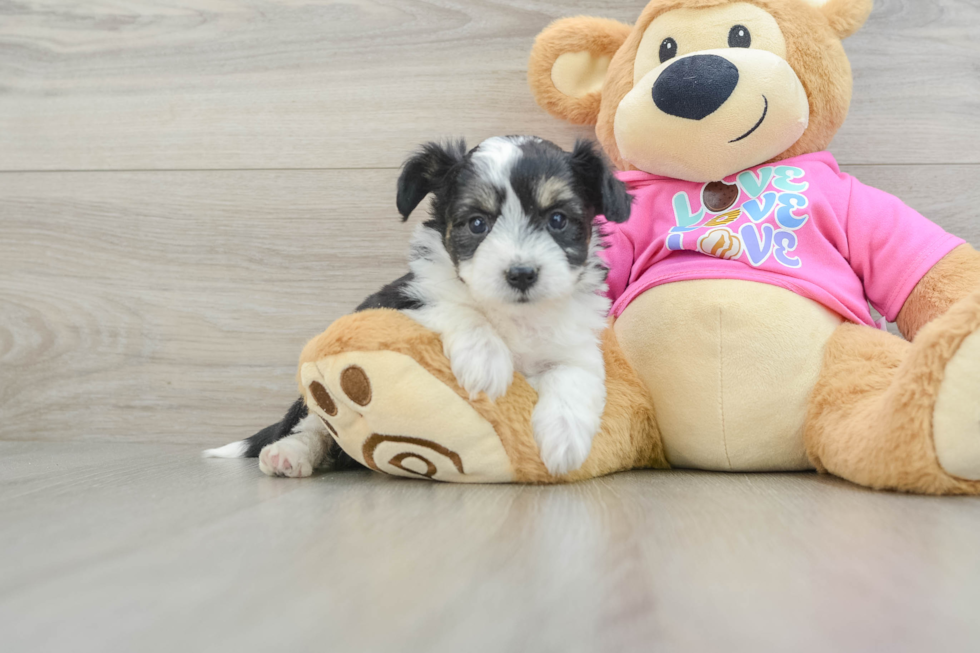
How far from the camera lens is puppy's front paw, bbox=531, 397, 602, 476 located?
1.25 m

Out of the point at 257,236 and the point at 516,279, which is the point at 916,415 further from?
the point at 257,236

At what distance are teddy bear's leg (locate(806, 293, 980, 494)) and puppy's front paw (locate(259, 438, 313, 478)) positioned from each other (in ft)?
3.37

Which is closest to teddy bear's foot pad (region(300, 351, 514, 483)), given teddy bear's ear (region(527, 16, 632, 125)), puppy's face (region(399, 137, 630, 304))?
puppy's face (region(399, 137, 630, 304))

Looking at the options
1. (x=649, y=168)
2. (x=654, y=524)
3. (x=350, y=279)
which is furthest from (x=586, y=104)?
(x=654, y=524)

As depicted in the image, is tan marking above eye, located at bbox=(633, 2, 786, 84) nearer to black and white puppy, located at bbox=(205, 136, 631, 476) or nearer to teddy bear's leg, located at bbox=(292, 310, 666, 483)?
black and white puppy, located at bbox=(205, 136, 631, 476)

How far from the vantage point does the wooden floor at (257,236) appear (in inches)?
39.4

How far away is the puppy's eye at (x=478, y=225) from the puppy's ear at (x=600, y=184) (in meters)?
0.23

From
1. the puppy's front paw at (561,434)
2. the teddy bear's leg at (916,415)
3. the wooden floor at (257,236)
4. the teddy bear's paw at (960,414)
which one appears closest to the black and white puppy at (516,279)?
the puppy's front paw at (561,434)

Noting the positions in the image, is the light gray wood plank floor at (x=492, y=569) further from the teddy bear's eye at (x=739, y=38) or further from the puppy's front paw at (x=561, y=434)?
the teddy bear's eye at (x=739, y=38)

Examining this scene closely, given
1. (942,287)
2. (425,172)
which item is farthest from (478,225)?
(942,287)

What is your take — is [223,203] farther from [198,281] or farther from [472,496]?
[472,496]

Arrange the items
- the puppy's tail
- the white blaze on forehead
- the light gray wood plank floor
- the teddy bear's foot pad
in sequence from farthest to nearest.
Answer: the puppy's tail, the white blaze on forehead, the teddy bear's foot pad, the light gray wood plank floor

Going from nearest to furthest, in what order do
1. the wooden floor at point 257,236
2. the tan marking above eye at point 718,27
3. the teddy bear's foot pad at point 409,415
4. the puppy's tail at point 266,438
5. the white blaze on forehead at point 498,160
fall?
1. the wooden floor at point 257,236
2. the teddy bear's foot pad at point 409,415
3. the white blaze on forehead at point 498,160
4. the tan marking above eye at point 718,27
5. the puppy's tail at point 266,438

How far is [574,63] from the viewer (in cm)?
174
